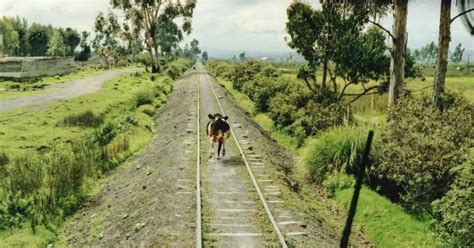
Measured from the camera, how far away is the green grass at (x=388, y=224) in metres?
10.8

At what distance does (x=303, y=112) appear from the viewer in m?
22.2

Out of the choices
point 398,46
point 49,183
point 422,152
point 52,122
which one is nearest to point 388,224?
point 422,152

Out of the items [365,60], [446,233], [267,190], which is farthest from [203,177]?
[365,60]

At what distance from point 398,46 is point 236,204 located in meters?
8.45

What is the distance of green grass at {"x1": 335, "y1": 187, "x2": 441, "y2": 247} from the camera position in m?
10.8

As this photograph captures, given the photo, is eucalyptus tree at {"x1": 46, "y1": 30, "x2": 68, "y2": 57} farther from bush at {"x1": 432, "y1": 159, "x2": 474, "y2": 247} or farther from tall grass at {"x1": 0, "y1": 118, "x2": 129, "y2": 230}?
bush at {"x1": 432, "y1": 159, "x2": 474, "y2": 247}

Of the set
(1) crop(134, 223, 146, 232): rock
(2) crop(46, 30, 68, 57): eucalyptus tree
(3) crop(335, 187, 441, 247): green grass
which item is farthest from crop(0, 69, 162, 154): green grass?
(2) crop(46, 30, 68, 57): eucalyptus tree

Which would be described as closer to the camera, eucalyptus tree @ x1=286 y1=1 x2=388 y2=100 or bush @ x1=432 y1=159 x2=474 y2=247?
bush @ x1=432 y1=159 x2=474 y2=247

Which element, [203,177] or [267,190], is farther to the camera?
[203,177]

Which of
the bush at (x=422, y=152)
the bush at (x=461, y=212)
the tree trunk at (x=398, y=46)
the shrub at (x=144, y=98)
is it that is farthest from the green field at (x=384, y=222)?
the shrub at (x=144, y=98)

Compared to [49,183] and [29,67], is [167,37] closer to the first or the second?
[29,67]

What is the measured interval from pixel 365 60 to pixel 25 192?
16.2 meters

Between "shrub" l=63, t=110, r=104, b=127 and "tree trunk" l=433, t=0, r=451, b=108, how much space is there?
1894 cm

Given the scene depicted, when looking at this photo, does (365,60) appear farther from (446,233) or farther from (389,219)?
(446,233)
